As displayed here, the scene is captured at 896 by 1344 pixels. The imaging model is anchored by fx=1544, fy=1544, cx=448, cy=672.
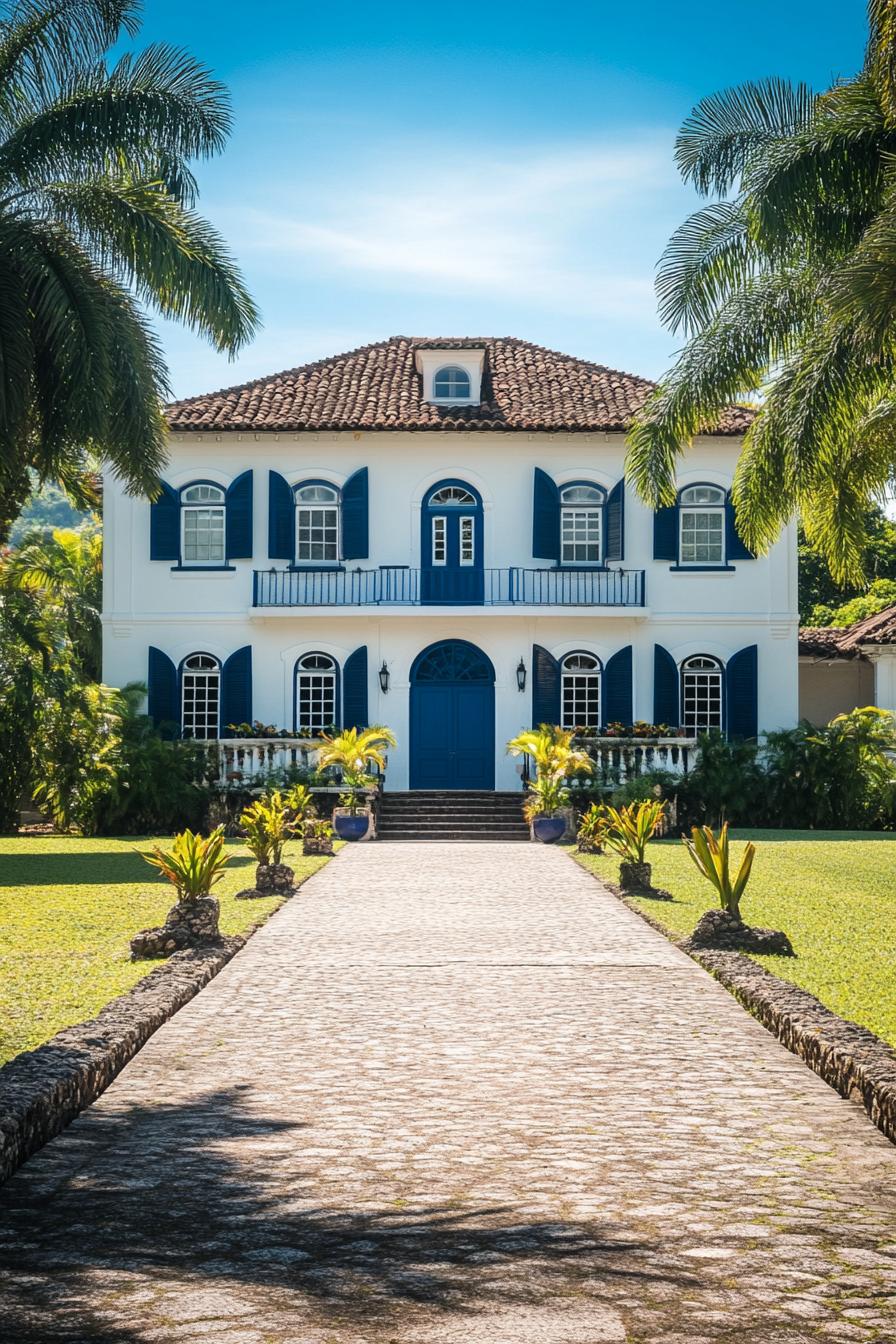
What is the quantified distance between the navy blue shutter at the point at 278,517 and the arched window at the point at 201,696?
228 cm

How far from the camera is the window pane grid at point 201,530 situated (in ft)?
92.5

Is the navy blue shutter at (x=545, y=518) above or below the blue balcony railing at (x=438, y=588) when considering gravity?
above

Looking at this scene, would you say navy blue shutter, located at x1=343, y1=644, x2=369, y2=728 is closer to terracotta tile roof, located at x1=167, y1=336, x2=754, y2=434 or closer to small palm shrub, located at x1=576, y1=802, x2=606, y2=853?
terracotta tile roof, located at x1=167, y1=336, x2=754, y2=434

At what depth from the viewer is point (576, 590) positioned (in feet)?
91.0

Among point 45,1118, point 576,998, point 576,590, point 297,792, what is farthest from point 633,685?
point 45,1118

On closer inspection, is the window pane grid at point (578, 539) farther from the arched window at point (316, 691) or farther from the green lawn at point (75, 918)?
the green lawn at point (75, 918)

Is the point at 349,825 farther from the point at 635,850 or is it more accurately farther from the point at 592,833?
the point at 635,850

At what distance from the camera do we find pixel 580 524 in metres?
28.3

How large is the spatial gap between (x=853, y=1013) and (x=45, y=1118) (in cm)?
460

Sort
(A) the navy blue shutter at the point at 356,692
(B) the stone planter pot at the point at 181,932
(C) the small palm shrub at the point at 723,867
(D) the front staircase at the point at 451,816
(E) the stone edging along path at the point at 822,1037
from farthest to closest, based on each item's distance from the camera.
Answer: (A) the navy blue shutter at the point at 356,692, (D) the front staircase at the point at 451,816, (C) the small palm shrub at the point at 723,867, (B) the stone planter pot at the point at 181,932, (E) the stone edging along path at the point at 822,1037

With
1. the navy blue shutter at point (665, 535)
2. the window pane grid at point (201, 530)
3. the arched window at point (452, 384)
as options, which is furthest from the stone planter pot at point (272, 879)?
the arched window at point (452, 384)

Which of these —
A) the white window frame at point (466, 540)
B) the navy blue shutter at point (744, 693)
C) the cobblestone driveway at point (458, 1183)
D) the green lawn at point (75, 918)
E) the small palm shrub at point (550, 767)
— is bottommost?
the cobblestone driveway at point (458, 1183)

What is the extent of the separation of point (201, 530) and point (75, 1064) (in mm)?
22191

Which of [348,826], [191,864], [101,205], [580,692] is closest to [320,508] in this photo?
[580,692]
